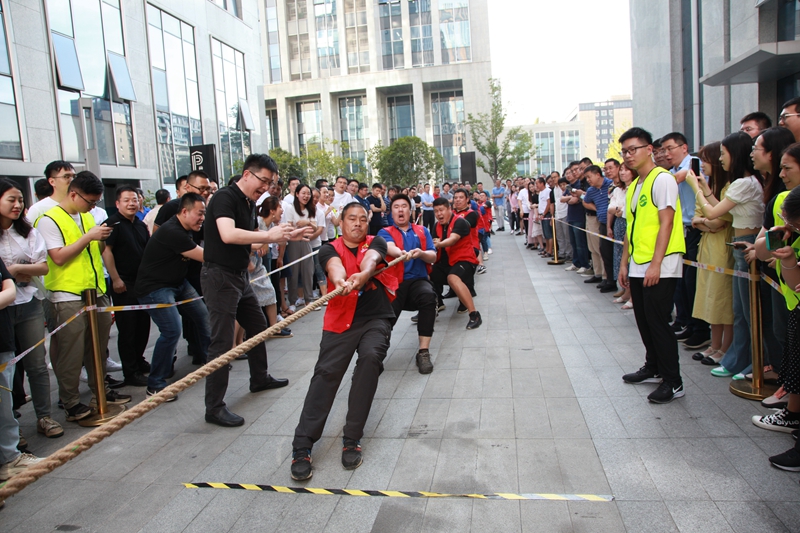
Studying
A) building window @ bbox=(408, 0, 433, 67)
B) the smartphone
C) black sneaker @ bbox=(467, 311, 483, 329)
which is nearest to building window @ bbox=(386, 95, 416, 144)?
building window @ bbox=(408, 0, 433, 67)

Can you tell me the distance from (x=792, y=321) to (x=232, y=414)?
13.3ft

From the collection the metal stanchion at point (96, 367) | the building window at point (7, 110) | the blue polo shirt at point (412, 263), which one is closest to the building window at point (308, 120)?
the building window at point (7, 110)

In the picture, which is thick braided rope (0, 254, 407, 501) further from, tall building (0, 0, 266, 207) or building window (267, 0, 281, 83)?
building window (267, 0, 281, 83)

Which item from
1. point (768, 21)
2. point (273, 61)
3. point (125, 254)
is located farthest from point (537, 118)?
point (125, 254)

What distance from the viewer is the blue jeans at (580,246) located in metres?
10.6

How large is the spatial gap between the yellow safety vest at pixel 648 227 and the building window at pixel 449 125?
47.1 m

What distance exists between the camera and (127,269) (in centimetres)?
556

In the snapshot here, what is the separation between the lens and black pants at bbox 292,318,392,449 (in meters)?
3.63

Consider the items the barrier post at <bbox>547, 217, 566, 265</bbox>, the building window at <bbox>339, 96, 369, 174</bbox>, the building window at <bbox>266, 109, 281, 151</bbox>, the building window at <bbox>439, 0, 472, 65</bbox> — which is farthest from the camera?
the building window at <bbox>266, 109, 281, 151</bbox>

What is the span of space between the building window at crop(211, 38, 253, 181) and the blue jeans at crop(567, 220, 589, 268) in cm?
1701

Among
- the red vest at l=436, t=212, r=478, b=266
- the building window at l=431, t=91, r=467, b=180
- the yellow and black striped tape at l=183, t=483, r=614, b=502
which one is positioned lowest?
the yellow and black striped tape at l=183, t=483, r=614, b=502

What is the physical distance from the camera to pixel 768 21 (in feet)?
37.2

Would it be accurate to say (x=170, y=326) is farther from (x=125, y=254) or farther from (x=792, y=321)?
(x=792, y=321)

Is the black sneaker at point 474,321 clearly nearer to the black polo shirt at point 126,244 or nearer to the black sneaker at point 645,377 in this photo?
the black sneaker at point 645,377
